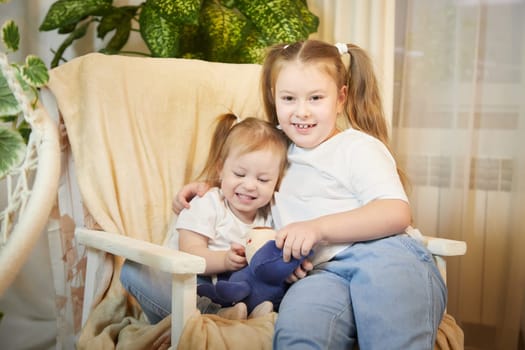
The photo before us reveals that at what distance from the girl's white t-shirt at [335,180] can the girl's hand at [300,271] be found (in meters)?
0.04

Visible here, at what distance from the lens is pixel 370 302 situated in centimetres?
105

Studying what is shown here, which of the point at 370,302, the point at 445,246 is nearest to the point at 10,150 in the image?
the point at 370,302

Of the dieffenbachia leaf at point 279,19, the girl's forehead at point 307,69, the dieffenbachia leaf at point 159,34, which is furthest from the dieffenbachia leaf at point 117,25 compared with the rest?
the girl's forehead at point 307,69

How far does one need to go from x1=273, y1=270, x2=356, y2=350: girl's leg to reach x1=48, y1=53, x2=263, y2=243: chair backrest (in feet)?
1.54

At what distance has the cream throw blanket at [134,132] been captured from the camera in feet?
4.32

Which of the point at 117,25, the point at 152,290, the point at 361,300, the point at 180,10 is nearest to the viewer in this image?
the point at 361,300

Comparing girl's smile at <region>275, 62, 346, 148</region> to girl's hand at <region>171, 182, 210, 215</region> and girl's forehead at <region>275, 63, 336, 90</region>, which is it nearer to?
girl's forehead at <region>275, 63, 336, 90</region>

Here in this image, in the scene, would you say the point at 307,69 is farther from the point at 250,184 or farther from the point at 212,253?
the point at 212,253

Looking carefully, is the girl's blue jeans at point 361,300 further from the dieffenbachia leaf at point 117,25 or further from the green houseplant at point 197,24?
the dieffenbachia leaf at point 117,25

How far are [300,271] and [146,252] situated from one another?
1.05ft

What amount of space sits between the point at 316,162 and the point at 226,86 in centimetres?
41

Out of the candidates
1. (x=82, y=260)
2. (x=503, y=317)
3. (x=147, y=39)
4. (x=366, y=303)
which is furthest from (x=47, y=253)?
(x=503, y=317)

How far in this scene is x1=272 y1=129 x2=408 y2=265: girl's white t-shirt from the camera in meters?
1.16

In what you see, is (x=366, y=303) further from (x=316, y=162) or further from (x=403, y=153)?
(x=403, y=153)
